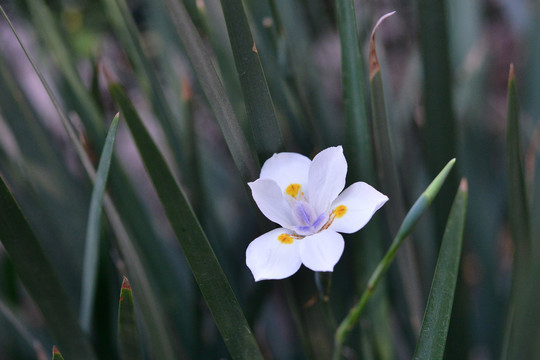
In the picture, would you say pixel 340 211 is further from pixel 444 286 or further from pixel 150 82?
pixel 150 82

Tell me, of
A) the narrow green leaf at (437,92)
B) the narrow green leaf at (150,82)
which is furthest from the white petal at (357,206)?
the narrow green leaf at (150,82)

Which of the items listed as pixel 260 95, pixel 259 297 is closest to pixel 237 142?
pixel 260 95

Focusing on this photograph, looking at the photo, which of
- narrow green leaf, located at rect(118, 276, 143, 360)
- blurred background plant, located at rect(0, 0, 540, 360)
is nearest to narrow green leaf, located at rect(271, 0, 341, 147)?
blurred background plant, located at rect(0, 0, 540, 360)

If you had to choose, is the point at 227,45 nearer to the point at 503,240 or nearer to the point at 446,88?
the point at 446,88

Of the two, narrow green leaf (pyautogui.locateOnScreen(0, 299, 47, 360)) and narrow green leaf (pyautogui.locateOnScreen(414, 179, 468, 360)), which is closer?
narrow green leaf (pyautogui.locateOnScreen(414, 179, 468, 360))

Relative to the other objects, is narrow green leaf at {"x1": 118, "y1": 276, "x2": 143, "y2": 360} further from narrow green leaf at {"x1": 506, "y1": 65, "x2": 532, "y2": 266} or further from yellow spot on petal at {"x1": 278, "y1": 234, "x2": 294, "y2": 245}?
narrow green leaf at {"x1": 506, "y1": 65, "x2": 532, "y2": 266}

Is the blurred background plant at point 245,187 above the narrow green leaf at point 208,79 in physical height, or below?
below

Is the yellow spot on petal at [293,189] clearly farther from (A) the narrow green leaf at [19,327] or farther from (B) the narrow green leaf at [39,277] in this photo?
(A) the narrow green leaf at [19,327]
